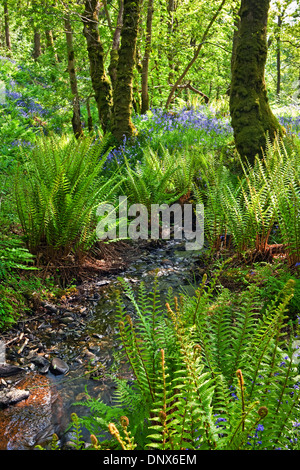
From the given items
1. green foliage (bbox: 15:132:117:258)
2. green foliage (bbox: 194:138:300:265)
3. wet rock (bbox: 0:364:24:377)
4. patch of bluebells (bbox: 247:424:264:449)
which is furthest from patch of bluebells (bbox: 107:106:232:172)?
patch of bluebells (bbox: 247:424:264:449)

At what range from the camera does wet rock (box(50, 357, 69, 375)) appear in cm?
229

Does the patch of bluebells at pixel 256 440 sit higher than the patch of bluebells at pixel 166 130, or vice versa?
the patch of bluebells at pixel 166 130

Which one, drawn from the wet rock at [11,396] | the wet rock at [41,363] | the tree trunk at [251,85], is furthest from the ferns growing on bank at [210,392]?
the tree trunk at [251,85]

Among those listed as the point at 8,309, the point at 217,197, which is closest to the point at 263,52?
the point at 217,197

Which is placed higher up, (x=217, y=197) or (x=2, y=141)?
(x=2, y=141)

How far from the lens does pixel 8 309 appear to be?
8.35ft

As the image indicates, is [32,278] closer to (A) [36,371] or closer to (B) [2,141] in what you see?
(A) [36,371]

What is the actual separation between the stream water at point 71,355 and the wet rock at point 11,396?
32mm

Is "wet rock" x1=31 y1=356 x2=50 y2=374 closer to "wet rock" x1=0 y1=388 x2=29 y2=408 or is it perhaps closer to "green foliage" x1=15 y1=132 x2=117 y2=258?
"wet rock" x1=0 y1=388 x2=29 y2=408

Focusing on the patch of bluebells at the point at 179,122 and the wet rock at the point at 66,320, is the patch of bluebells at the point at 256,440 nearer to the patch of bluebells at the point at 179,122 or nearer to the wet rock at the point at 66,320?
the wet rock at the point at 66,320

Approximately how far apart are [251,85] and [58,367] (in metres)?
3.92

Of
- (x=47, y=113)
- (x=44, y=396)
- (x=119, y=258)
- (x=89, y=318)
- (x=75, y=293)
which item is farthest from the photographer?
(x=47, y=113)

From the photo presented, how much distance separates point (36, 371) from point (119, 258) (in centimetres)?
183

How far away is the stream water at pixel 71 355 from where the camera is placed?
187 cm
